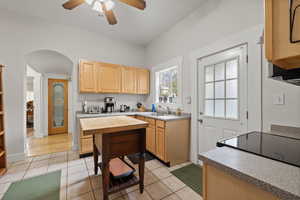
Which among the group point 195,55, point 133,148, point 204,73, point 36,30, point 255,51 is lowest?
point 133,148

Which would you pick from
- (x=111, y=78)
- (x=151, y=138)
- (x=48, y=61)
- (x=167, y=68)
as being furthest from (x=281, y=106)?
(x=48, y=61)

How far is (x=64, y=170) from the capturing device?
2.26 meters

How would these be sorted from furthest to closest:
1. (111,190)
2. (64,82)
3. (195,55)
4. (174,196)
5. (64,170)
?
(64,82), (195,55), (64,170), (174,196), (111,190)

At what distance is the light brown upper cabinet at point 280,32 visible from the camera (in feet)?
1.29

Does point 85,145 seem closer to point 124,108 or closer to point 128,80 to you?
point 124,108

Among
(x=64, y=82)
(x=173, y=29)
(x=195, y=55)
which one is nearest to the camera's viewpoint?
(x=195, y=55)

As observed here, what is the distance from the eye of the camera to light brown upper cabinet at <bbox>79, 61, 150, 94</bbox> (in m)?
3.06

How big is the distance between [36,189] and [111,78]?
2.43 meters

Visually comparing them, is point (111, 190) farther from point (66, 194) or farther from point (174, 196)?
point (174, 196)

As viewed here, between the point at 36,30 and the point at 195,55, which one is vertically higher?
the point at 36,30

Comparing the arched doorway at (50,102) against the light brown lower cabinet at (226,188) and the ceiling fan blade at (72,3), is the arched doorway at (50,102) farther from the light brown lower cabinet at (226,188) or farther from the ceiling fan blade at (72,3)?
the light brown lower cabinet at (226,188)

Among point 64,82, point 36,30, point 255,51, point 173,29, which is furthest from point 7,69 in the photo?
point 255,51

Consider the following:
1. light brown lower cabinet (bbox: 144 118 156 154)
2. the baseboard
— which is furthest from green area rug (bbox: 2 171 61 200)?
light brown lower cabinet (bbox: 144 118 156 154)

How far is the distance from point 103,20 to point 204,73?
2.44m
